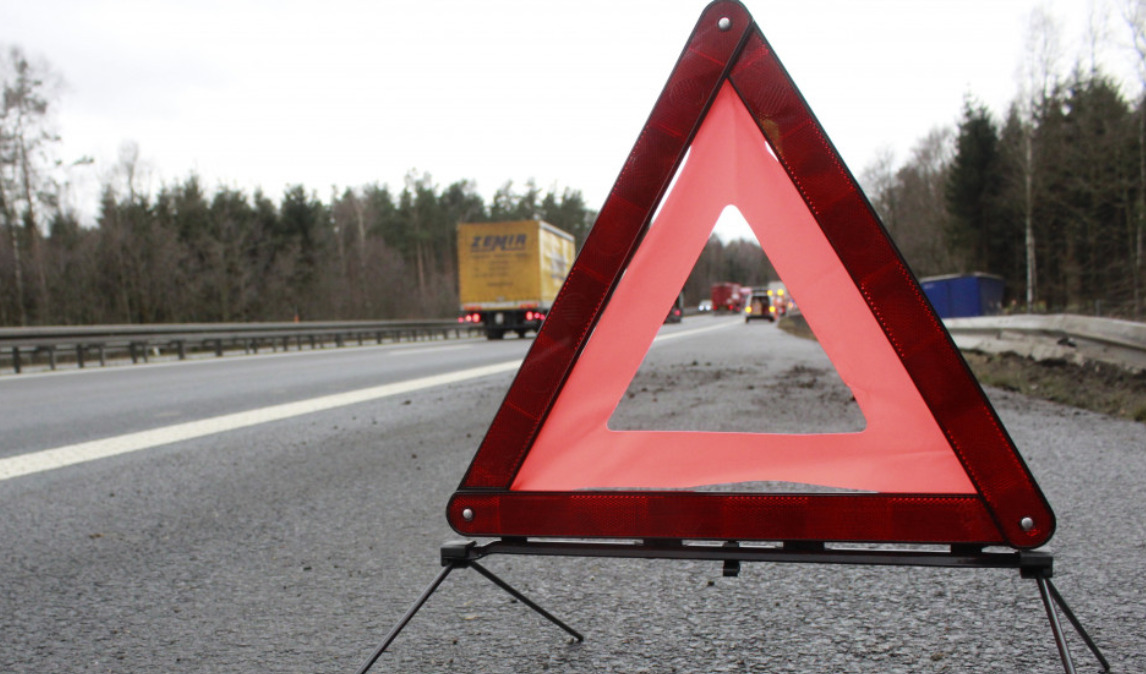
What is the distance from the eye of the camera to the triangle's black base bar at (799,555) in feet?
5.32

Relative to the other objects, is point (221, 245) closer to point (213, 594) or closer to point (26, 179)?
point (26, 179)

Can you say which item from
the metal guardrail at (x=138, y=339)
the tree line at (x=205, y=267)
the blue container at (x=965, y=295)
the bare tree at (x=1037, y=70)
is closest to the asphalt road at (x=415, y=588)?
the metal guardrail at (x=138, y=339)

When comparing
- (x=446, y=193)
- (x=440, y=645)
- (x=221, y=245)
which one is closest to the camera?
(x=440, y=645)

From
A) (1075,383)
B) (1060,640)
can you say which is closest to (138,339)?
(1075,383)

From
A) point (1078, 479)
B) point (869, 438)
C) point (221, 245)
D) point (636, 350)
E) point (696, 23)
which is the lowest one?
point (1078, 479)

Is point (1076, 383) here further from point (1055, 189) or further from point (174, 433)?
point (1055, 189)

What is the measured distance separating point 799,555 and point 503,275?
2847 centimetres

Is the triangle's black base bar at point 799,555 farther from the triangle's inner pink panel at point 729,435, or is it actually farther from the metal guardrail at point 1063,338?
the metal guardrail at point 1063,338

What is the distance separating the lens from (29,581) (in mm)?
2887

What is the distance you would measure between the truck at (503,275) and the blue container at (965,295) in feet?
50.2

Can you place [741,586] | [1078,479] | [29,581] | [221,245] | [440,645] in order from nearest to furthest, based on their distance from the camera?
[440,645], [741,586], [29,581], [1078,479], [221,245]

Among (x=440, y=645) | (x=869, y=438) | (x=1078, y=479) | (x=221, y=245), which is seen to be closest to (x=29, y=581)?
(x=440, y=645)

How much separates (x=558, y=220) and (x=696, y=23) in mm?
87241

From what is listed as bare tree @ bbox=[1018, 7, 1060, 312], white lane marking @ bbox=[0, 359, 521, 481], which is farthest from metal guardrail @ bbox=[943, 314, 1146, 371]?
bare tree @ bbox=[1018, 7, 1060, 312]
